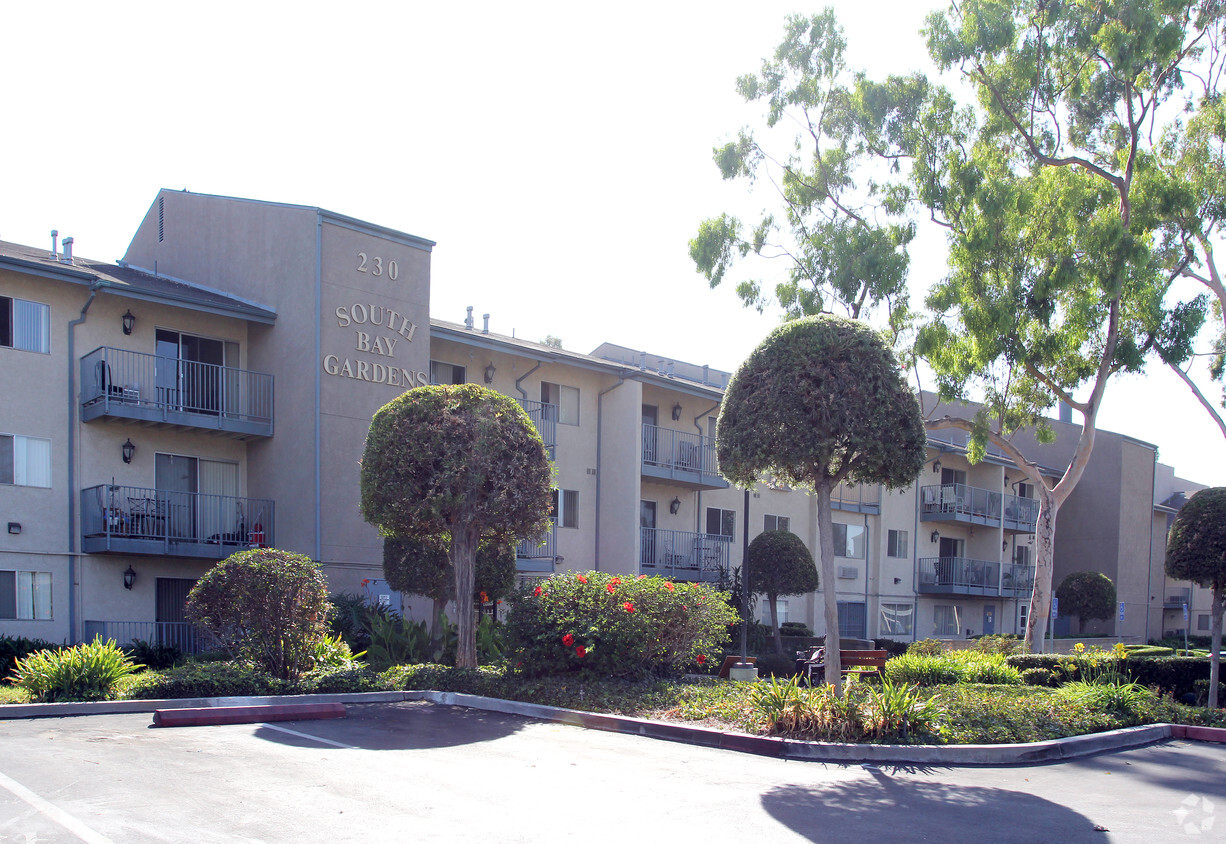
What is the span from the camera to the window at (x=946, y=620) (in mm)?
38344

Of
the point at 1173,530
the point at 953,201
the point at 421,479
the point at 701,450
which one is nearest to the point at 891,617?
the point at 701,450

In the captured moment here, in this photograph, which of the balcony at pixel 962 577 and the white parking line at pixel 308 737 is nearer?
the white parking line at pixel 308 737

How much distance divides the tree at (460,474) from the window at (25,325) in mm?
8450

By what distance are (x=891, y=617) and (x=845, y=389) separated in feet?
88.1

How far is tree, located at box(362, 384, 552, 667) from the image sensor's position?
48.6 ft

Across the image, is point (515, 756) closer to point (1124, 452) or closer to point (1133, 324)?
point (1133, 324)

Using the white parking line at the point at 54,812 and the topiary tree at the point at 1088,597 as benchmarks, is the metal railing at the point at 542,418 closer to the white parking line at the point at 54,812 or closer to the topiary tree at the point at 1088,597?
the white parking line at the point at 54,812

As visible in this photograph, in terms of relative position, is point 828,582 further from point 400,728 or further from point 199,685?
point 199,685

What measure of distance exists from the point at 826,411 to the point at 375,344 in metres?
Result: 13.5

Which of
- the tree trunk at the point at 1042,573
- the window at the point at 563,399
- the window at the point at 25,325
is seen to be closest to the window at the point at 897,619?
the tree trunk at the point at 1042,573

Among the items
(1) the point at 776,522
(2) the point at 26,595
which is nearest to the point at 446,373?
(2) the point at 26,595

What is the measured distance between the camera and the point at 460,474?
14.7m

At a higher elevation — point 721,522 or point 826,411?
point 826,411

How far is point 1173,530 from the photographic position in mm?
15742
